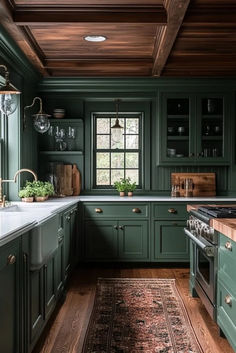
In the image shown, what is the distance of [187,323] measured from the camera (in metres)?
3.28

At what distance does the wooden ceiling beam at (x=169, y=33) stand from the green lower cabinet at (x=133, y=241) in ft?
6.34

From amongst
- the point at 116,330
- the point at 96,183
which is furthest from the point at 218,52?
the point at 116,330

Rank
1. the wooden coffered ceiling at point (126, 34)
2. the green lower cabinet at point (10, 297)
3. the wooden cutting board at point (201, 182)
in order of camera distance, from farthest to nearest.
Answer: the wooden cutting board at point (201, 182), the wooden coffered ceiling at point (126, 34), the green lower cabinet at point (10, 297)

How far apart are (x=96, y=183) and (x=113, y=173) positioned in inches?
11.0

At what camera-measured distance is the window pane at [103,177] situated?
19.4ft

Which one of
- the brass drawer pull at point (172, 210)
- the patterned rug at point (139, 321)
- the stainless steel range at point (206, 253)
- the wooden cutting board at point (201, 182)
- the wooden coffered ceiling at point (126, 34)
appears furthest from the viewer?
the wooden cutting board at point (201, 182)

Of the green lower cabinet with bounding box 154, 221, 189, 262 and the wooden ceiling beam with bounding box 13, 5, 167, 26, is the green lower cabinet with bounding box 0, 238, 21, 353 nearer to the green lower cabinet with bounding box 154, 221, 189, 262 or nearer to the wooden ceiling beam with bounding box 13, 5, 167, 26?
the wooden ceiling beam with bounding box 13, 5, 167, 26

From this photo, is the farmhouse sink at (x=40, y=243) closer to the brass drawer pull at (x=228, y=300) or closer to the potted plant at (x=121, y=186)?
the brass drawer pull at (x=228, y=300)

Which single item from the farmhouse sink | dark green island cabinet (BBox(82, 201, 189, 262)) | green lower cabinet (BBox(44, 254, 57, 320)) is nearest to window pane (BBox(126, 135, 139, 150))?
dark green island cabinet (BBox(82, 201, 189, 262))

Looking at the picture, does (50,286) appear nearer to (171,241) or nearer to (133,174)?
(171,241)

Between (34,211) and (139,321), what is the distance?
1.22 metres

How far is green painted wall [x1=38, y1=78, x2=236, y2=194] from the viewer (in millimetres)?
5527

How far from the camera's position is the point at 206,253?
3.07m

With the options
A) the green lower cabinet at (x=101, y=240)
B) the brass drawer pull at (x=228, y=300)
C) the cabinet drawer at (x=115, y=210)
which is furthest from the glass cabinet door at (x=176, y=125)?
the brass drawer pull at (x=228, y=300)
